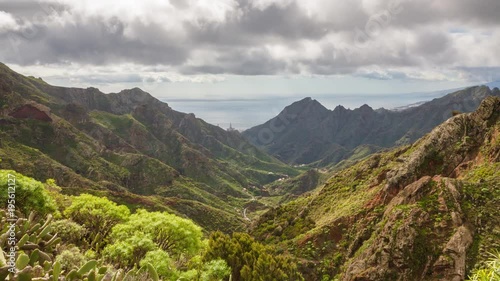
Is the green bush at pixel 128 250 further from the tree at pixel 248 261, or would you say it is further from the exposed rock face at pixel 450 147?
the exposed rock face at pixel 450 147

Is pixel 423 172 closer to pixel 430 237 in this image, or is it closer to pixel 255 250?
pixel 430 237

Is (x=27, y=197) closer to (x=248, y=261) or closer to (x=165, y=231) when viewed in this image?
(x=165, y=231)

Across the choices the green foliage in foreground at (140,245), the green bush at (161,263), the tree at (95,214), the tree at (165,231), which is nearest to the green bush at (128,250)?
the green foliage in foreground at (140,245)

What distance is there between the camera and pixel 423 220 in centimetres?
3544

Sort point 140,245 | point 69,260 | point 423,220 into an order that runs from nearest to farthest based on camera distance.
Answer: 1. point 69,260
2. point 423,220
3. point 140,245

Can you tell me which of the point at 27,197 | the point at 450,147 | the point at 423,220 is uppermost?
the point at 450,147

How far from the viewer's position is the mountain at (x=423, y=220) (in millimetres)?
32500

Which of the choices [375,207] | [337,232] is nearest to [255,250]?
[337,232]

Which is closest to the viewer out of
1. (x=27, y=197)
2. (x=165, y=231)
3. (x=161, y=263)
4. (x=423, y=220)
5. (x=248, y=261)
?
(x=161, y=263)

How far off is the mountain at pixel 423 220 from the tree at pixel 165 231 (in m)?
15.7

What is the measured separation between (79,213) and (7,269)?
31118 millimetres

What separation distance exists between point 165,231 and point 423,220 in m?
28.8

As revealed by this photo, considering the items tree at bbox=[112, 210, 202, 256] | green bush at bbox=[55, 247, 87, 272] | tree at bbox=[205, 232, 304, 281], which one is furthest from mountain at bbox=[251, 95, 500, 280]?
green bush at bbox=[55, 247, 87, 272]

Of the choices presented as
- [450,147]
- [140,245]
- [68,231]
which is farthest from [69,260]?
[450,147]
